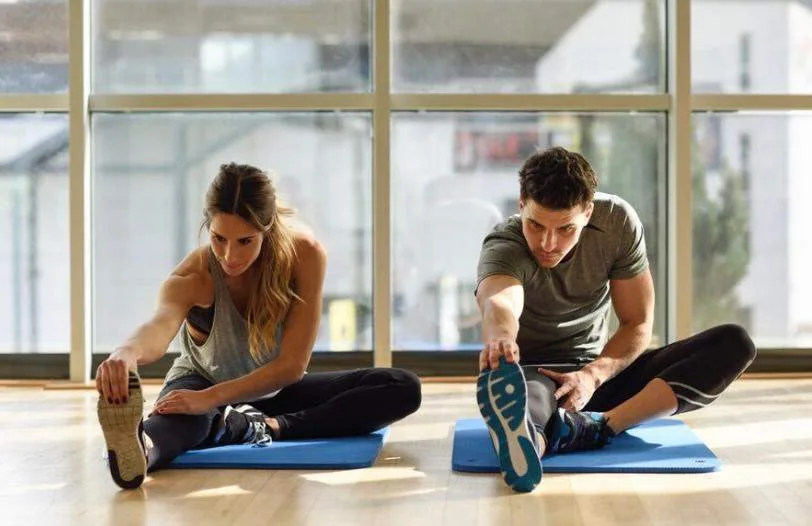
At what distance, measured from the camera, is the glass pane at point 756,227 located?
5.17 meters

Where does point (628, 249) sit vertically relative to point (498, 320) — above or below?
above

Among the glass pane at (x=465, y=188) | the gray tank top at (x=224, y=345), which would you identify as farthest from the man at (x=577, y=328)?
the glass pane at (x=465, y=188)

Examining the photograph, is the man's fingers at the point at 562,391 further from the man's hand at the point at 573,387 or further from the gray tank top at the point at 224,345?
the gray tank top at the point at 224,345

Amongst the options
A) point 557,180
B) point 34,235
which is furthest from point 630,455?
point 34,235

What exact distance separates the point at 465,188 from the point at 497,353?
105 inches

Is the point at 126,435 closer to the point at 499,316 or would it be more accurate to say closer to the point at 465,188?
the point at 499,316

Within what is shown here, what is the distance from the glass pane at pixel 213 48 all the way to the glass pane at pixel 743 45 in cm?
142

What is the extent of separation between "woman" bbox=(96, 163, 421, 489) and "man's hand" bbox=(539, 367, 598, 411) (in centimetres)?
42

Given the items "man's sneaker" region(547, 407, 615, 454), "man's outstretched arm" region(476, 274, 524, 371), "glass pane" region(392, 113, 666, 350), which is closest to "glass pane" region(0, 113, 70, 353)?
"glass pane" region(392, 113, 666, 350)

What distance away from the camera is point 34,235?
5.20 metres

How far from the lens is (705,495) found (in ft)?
8.80

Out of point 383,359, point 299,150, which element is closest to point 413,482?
point 383,359

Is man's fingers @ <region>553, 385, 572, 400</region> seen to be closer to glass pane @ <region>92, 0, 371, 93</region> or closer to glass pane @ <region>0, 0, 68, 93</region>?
glass pane @ <region>92, 0, 371, 93</region>

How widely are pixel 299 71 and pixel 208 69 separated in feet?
1.27
